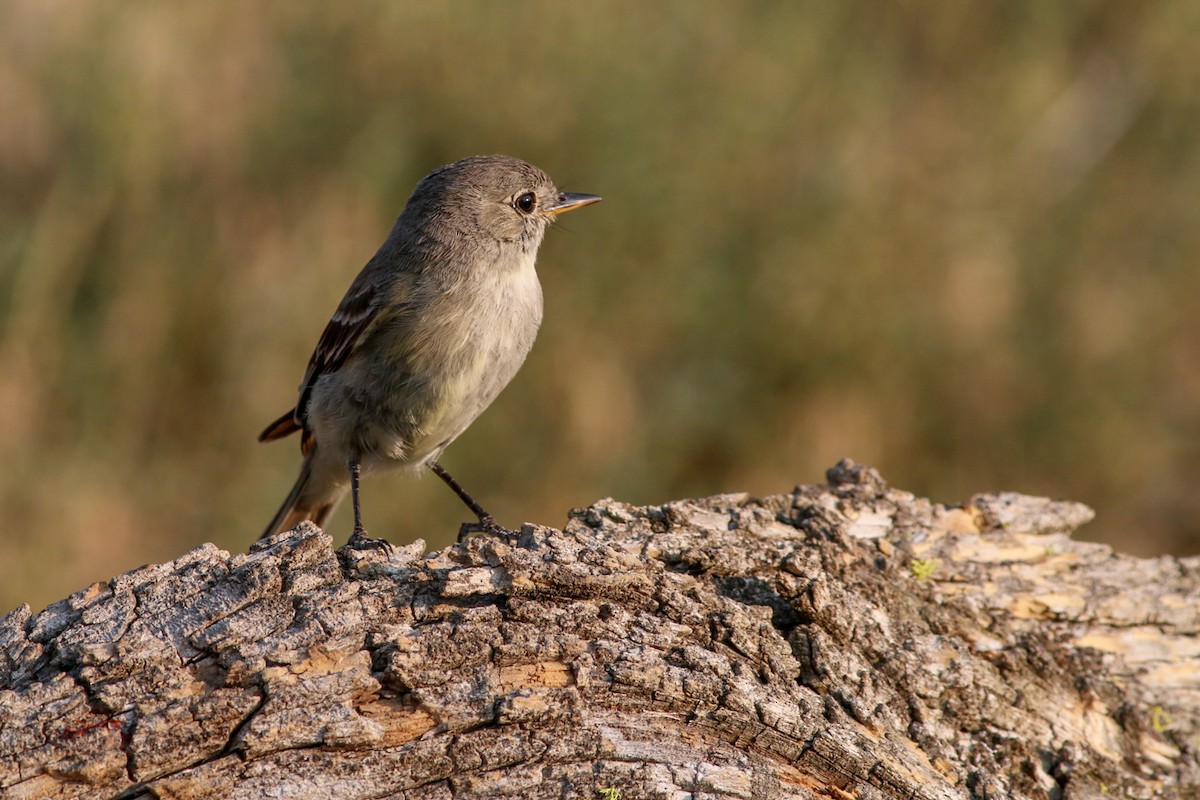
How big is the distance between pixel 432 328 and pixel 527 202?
96 cm

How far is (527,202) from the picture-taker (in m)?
6.02

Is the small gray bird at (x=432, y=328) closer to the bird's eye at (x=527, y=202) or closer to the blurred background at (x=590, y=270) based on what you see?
the bird's eye at (x=527, y=202)

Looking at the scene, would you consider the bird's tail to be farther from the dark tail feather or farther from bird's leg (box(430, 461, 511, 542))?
bird's leg (box(430, 461, 511, 542))

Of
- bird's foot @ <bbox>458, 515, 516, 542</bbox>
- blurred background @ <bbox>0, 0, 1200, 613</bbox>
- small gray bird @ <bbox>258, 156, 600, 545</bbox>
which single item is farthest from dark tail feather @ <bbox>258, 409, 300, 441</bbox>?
blurred background @ <bbox>0, 0, 1200, 613</bbox>

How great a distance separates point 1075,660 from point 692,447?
4.29 m

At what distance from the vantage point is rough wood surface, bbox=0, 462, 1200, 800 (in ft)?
10.6

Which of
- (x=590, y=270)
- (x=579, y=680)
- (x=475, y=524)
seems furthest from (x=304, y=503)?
(x=579, y=680)

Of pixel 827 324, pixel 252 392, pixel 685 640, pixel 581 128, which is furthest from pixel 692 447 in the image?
pixel 685 640

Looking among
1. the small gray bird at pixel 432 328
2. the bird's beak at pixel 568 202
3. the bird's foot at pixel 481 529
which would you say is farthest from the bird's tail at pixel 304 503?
the bird's beak at pixel 568 202

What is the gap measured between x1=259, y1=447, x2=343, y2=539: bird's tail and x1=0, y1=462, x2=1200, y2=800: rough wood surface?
2342 millimetres

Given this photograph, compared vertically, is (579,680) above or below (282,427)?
below

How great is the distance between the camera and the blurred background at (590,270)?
790 centimetres

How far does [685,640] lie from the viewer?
3.67 m

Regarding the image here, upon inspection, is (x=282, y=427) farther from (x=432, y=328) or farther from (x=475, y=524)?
(x=475, y=524)
